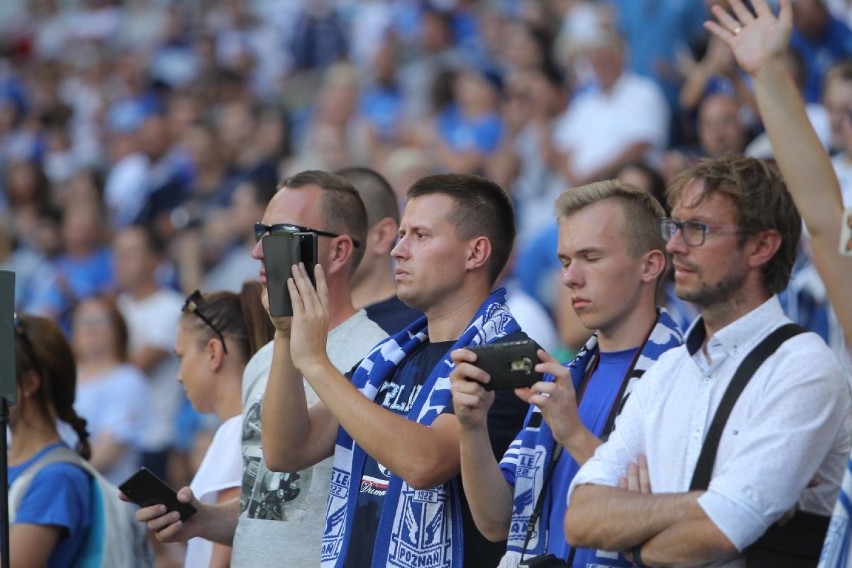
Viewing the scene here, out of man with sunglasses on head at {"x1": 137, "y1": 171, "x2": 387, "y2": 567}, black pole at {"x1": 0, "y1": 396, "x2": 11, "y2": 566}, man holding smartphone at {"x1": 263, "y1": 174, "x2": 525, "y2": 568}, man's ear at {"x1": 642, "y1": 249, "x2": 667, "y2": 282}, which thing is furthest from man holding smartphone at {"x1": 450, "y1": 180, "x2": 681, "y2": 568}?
black pole at {"x1": 0, "y1": 396, "x2": 11, "y2": 566}

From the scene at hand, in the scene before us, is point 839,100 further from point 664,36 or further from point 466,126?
point 466,126

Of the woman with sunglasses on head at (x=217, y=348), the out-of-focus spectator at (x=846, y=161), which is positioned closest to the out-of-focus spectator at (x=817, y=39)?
the out-of-focus spectator at (x=846, y=161)

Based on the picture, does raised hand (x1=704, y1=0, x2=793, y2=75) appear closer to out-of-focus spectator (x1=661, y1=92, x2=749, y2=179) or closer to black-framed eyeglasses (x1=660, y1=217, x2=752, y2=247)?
black-framed eyeglasses (x1=660, y1=217, x2=752, y2=247)

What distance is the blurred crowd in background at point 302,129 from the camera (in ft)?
25.1

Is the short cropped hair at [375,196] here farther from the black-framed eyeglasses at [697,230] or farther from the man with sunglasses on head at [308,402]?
the black-framed eyeglasses at [697,230]

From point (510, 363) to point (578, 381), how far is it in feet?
1.51

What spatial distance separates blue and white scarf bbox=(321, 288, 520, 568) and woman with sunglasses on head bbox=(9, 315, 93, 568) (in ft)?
3.93

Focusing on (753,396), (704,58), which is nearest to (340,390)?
(753,396)

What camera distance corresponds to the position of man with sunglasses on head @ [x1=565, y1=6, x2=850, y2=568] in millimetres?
2842

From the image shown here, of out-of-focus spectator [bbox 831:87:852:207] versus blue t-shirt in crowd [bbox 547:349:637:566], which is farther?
out-of-focus spectator [bbox 831:87:852:207]

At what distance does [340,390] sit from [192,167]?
28.8 ft

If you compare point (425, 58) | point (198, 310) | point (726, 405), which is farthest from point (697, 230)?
point (425, 58)

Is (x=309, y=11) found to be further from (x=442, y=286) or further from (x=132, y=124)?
(x=442, y=286)

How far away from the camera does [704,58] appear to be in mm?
8547
